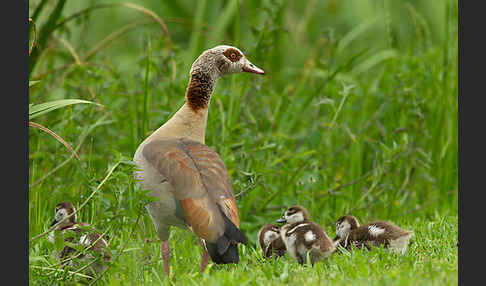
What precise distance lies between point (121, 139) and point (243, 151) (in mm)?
1541

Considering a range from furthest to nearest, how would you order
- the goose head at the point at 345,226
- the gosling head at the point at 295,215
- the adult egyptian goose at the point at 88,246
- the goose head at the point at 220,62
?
the gosling head at the point at 295,215 < the goose head at the point at 345,226 < the goose head at the point at 220,62 < the adult egyptian goose at the point at 88,246

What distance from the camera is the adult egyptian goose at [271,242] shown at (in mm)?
5703

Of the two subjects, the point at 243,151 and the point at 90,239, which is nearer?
the point at 90,239

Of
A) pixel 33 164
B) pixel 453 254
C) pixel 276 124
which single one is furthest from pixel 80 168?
pixel 453 254

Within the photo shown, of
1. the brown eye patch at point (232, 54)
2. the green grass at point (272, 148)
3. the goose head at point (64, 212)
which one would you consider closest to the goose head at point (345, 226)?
the green grass at point (272, 148)

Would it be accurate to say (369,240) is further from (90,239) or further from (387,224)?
(90,239)

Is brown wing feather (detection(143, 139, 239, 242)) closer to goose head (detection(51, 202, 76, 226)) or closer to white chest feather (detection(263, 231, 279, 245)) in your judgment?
goose head (detection(51, 202, 76, 226))

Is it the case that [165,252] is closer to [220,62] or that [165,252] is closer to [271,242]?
[271,242]

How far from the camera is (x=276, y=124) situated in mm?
7832

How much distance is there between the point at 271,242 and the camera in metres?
5.79

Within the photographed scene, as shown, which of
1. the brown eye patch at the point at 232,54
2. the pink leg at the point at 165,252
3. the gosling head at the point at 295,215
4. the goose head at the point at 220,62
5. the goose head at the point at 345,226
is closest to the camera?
the pink leg at the point at 165,252

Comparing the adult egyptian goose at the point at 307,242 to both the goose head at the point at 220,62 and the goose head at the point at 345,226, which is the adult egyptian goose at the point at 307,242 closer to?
the goose head at the point at 345,226

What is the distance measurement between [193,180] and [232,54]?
4.03 feet

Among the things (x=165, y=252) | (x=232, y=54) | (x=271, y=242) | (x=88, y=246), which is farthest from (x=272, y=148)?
(x=88, y=246)
